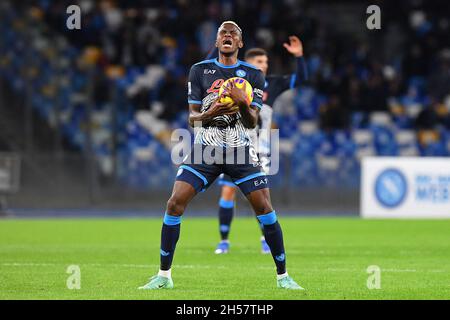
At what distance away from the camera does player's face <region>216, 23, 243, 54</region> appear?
8.88m

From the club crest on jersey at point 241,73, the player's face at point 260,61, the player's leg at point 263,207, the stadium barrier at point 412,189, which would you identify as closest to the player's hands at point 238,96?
the club crest on jersey at point 241,73

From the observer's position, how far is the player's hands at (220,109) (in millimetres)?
8648

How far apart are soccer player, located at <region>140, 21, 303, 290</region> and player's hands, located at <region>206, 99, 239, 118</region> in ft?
0.22

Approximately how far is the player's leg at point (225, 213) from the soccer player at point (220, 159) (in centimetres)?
444

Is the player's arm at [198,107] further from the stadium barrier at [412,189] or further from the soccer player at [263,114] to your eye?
the stadium barrier at [412,189]

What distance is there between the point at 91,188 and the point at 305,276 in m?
15.7

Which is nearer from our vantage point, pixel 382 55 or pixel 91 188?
pixel 91 188

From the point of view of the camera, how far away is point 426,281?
9742 millimetres

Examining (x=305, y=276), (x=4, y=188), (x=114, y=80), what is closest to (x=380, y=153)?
(x=114, y=80)

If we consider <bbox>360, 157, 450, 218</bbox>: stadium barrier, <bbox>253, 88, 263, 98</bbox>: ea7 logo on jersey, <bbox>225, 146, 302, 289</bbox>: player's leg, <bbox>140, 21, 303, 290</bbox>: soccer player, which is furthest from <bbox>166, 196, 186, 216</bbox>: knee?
<bbox>360, 157, 450, 218</bbox>: stadium barrier
